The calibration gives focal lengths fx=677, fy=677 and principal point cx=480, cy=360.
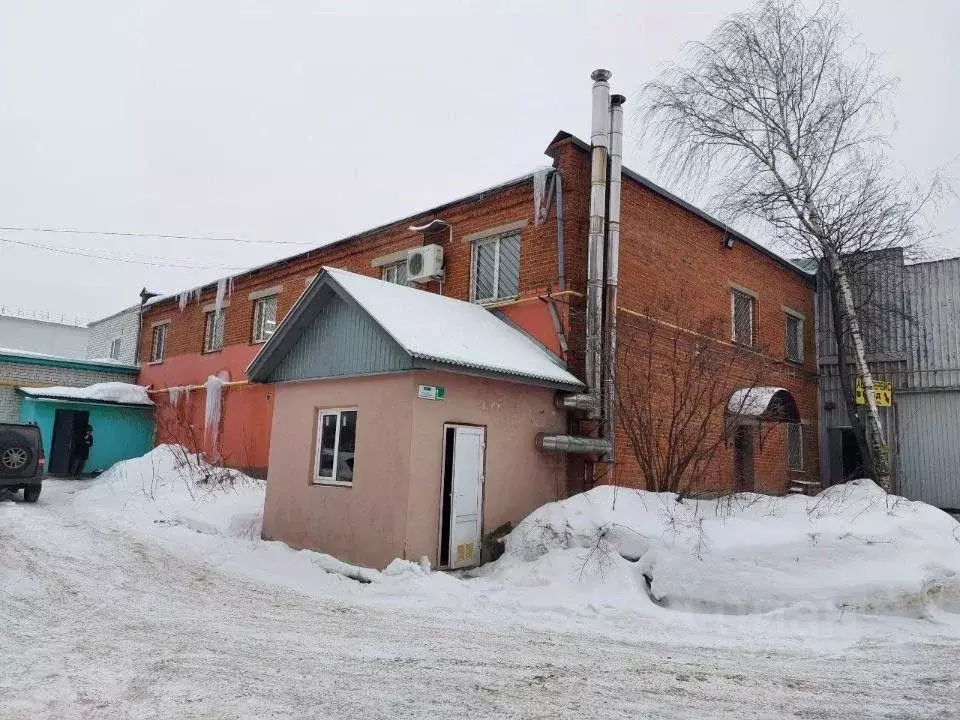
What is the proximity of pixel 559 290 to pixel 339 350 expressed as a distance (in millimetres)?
3790

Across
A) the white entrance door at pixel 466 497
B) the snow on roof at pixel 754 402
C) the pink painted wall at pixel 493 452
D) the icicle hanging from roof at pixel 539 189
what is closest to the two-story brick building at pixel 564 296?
the icicle hanging from roof at pixel 539 189

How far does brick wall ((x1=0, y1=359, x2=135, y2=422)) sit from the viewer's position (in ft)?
68.2

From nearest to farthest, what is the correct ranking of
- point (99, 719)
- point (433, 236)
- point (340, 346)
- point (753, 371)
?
1. point (99, 719)
2. point (340, 346)
3. point (433, 236)
4. point (753, 371)

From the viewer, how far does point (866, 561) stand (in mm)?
7348

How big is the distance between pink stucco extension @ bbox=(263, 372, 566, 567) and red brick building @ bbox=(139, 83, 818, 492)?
1.22 meters

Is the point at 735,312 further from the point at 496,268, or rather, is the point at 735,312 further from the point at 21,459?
the point at 21,459

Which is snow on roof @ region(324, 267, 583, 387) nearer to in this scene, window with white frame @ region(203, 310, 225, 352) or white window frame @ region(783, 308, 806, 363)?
white window frame @ region(783, 308, 806, 363)

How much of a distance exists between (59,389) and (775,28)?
72.4ft

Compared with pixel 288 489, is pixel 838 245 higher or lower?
higher

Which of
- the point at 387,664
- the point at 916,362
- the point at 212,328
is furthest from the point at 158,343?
the point at 916,362

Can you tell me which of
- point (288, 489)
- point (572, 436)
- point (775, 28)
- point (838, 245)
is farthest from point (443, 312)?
point (775, 28)

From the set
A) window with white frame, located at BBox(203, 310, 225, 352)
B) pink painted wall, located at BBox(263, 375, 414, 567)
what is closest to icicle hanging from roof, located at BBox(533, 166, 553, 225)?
pink painted wall, located at BBox(263, 375, 414, 567)

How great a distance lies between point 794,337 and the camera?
17812 mm

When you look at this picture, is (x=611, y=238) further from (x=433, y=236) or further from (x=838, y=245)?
(x=838, y=245)
